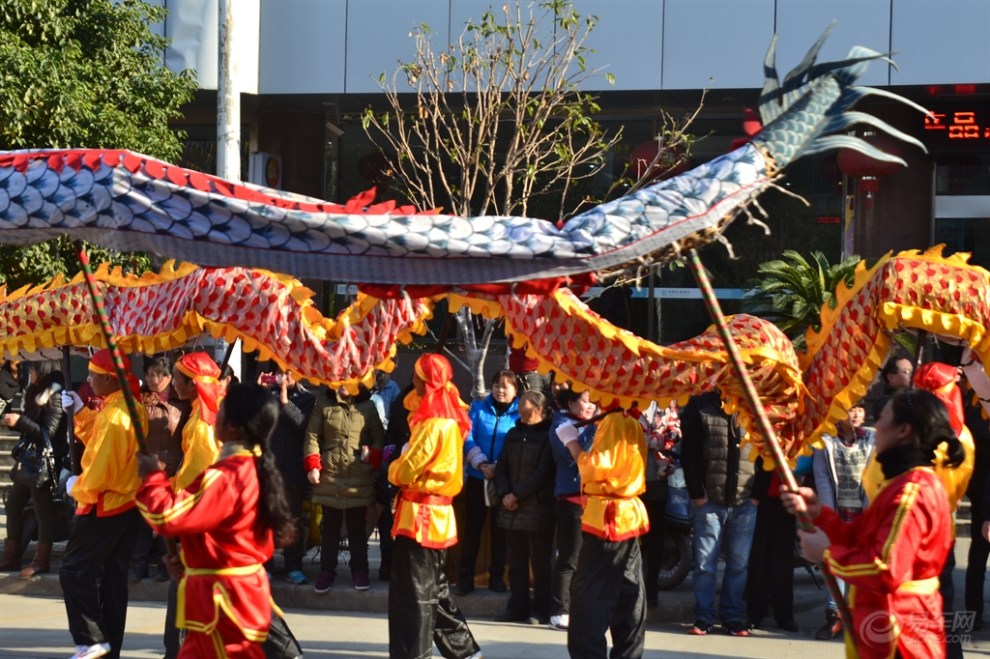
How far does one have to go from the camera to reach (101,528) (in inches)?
291

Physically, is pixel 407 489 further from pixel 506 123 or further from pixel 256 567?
pixel 506 123

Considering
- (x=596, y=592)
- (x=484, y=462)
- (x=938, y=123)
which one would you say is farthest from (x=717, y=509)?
(x=938, y=123)

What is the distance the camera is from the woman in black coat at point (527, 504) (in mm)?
9406

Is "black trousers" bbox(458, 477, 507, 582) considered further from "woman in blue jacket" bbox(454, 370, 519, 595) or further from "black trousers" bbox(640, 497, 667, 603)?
"black trousers" bbox(640, 497, 667, 603)

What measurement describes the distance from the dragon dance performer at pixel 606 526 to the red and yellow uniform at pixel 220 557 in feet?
7.35

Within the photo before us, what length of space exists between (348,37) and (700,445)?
29.5 feet

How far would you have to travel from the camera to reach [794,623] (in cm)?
945

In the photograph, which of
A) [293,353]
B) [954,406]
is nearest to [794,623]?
[954,406]

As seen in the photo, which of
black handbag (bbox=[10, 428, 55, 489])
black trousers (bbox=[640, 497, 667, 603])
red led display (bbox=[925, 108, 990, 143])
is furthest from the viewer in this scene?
red led display (bbox=[925, 108, 990, 143])

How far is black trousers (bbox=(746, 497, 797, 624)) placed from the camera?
9352 mm

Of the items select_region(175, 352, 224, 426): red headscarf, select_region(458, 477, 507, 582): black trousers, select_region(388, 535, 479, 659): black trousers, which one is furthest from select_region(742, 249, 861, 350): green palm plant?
select_region(175, 352, 224, 426): red headscarf

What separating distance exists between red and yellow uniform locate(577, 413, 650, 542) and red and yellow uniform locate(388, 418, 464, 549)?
0.81 metres

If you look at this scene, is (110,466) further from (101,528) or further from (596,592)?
(596,592)

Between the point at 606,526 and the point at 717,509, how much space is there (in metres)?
2.20
